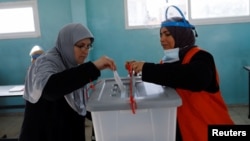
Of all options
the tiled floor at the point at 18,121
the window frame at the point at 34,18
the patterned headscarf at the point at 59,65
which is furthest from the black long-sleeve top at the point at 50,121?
the window frame at the point at 34,18

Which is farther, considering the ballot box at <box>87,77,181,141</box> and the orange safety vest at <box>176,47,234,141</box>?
the orange safety vest at <box>176,47,234,141</box>

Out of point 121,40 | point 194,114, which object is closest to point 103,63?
point 194,114

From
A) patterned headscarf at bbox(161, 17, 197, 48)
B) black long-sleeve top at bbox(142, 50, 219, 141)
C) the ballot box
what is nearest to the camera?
the ballot box

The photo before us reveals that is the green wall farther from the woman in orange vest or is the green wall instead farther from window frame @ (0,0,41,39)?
the woman in orange vest

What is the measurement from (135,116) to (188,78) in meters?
0.27

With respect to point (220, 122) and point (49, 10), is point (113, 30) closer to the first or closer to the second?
point (49, 10)

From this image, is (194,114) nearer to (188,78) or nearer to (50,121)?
(188,78)

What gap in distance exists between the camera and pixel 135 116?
3.10 ft

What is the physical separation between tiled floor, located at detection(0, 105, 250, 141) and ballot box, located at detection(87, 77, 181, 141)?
7.85ft

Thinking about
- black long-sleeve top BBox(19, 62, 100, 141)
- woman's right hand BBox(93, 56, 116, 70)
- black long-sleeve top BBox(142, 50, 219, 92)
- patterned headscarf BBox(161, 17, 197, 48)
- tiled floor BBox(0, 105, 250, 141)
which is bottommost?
tiled floor BBox(0, 105, 250, 141)

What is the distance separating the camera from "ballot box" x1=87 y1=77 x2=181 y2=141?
2.98 feet

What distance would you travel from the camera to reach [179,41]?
1.40 meters

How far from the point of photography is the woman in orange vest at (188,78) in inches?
41.6

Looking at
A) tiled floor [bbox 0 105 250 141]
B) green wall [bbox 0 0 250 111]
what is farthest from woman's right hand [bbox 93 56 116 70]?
green wall [bbox 0 0 250 111]
